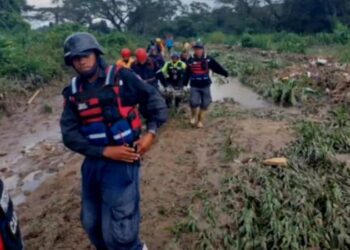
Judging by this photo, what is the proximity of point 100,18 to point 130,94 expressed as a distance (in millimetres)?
39265

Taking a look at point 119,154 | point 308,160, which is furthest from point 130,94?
point 308,160

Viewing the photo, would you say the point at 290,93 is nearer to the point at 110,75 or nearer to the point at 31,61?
the point at 31,61

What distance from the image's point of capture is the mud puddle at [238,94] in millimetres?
11951

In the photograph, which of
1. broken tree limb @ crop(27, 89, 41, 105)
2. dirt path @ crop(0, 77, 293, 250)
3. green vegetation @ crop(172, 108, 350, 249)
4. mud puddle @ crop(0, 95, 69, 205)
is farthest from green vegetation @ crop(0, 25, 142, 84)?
green vegetation @ crop(172, 108, 350, 249)

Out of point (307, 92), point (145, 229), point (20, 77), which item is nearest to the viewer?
point (145, 229)

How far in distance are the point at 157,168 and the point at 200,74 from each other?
92.0 inches

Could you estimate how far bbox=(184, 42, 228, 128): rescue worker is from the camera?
329 inches

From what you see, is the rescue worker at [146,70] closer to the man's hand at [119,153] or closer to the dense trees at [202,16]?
the man's hand at [119,153]

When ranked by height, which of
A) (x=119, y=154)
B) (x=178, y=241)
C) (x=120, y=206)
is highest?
(x=119, y=154)

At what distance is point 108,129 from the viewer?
3.37 metres

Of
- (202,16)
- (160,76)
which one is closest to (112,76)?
(160,76)

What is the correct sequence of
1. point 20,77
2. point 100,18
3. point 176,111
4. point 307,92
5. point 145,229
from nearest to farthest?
1. point 145,229
2. point 176,111
3. point 307,92
4. point 20,77
5. point 100,18

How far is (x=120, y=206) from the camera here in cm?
343

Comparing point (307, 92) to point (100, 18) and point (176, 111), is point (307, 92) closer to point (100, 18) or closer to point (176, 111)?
point (176, 111)
